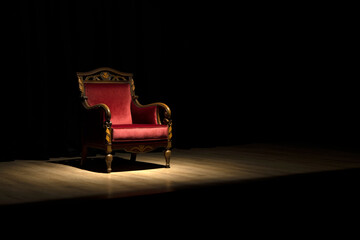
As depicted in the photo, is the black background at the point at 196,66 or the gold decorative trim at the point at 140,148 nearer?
the gold decorative trim at the point at 140,148

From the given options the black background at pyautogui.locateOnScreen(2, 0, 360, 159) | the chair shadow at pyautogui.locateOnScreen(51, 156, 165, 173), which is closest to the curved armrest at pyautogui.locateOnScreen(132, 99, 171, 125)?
the chair shadow at pyautogui.locateOnScreen(51, 156, 165, 173)

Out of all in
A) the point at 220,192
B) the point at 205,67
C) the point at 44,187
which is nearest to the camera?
the point at 220,192

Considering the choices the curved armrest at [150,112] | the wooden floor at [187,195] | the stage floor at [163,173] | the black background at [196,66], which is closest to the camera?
the wooden floor at [187,195]

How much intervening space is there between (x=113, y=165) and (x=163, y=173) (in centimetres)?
81

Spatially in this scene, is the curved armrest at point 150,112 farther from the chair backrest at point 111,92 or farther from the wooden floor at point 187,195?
the wooden floor at point 187,195

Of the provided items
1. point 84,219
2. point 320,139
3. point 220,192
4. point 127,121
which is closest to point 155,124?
point 127,121

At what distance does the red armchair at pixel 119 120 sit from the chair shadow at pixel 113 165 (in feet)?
0.41

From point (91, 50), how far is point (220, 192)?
308cm

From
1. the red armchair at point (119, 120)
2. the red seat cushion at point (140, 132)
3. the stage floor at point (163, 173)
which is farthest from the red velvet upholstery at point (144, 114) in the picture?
the stage floor at point (163, 173)

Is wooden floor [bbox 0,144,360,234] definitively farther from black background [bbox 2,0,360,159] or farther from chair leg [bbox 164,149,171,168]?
black background [bbox 2,0,360,159]

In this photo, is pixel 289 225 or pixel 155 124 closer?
pixel 289 225

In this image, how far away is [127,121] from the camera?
561cm

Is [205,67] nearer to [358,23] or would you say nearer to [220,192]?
[358,23]

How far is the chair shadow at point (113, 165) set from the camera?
5.24m
